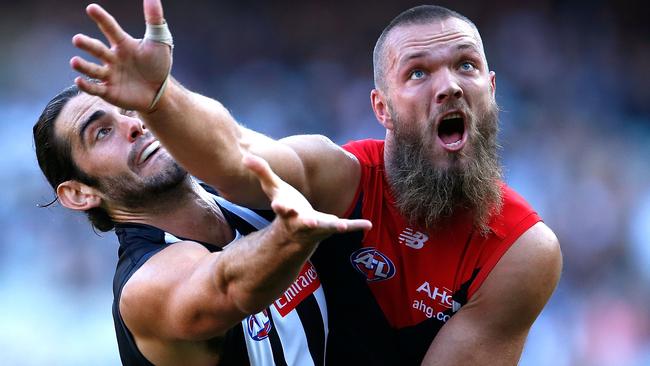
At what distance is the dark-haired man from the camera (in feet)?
10.1

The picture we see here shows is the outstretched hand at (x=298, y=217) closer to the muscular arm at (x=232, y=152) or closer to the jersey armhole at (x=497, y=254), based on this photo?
the muscular arm at (x=232, y=152)

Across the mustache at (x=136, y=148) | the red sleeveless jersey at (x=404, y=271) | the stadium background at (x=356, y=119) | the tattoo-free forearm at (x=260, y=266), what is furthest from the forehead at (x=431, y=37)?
the stadium background at (x=356, y=119)

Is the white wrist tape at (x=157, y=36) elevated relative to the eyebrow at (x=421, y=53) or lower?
lower

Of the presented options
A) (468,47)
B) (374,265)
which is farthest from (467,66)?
(374,265)

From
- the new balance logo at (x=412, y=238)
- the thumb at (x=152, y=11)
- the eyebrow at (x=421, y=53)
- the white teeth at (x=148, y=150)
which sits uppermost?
the eyebrow at (x=421, y=53)

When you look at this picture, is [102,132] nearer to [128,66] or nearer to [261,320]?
[261,320]

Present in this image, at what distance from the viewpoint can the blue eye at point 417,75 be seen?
3.84 metres

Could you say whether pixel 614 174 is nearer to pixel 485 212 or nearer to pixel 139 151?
pixel 485 212

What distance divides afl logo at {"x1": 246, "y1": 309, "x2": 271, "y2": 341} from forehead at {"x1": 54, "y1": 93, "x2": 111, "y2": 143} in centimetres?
112

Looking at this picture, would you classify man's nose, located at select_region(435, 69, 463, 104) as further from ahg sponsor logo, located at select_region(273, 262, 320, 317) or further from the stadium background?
the stadium background

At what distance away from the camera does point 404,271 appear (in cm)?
381

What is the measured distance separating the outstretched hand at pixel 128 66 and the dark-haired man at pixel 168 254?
507 millimetres

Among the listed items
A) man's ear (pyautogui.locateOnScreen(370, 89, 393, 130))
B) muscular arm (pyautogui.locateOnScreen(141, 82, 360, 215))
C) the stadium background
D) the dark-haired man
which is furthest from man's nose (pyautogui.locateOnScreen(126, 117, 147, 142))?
the stadium background

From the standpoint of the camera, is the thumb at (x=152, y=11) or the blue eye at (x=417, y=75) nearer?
the thumb at (x=152, y=11)
